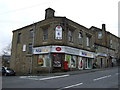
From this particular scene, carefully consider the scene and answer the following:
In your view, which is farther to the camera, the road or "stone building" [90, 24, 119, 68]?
"stone building" [90, 24, 119, 68]

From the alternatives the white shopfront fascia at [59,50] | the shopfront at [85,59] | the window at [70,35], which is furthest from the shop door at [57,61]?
the shopfront at [85,59]

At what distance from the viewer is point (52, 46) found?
67.6 feet

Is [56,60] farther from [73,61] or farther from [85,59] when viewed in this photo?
[85,59]

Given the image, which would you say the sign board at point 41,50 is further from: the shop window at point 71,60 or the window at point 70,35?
the window at point 70,35

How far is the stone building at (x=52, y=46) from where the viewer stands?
20.6 meters

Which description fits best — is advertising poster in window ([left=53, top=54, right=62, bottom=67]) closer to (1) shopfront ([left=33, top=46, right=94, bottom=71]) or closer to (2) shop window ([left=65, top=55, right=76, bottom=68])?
(1) shopfront ([left=33, top=46, right=94, bottom=71])

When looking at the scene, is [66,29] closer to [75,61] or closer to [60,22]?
[60,22]

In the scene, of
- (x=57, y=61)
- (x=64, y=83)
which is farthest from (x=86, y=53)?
(x=64, y=83)

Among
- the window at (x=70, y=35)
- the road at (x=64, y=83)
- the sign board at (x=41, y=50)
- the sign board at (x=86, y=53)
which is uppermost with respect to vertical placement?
the window at (x=70, y=35)

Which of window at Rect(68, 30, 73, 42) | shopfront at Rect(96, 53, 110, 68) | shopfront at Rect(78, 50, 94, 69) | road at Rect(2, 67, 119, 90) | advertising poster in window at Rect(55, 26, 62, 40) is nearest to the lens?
road at Rect(2, 67, 119, 90)

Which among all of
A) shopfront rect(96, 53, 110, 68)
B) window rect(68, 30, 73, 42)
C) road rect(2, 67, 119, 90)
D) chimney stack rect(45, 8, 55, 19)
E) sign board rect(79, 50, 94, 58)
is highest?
chimney stack rect(45, 8, 55, 19)

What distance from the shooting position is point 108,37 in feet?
121

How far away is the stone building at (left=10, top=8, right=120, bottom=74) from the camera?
2062cm

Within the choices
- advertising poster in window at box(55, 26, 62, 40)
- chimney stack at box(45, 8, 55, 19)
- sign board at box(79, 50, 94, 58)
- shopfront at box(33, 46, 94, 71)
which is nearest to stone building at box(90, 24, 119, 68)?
sign board at box(79, 50, 94, 58)
